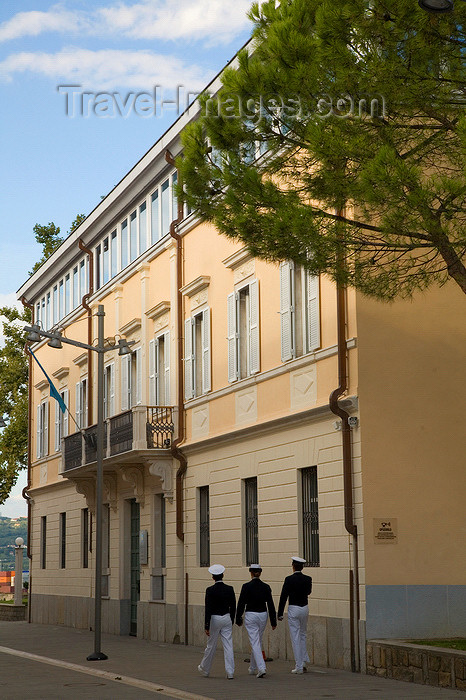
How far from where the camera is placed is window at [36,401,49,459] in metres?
38.2

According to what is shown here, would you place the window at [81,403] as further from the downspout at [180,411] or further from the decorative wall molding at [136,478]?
the downspout at [180,411]

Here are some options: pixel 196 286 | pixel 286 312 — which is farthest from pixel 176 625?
pixel 286 312

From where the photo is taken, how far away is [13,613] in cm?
4053

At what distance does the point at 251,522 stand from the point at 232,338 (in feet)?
12.5

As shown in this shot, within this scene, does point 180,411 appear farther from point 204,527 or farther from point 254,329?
point 254,329

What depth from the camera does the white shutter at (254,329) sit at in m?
21.9

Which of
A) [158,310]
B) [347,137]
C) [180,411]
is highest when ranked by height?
[158,310]

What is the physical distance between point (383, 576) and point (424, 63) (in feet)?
26.0

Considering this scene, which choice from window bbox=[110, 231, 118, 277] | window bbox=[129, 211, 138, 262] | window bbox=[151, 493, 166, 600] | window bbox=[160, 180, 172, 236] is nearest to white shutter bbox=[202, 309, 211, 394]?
window bbox=[160, 180, 172, 236]

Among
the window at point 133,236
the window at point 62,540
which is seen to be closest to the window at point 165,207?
the window at point 133,236

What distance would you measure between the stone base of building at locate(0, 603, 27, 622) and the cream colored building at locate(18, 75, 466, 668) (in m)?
4.16

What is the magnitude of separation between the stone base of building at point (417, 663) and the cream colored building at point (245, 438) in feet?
1.59

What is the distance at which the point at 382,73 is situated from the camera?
1377 centimetres

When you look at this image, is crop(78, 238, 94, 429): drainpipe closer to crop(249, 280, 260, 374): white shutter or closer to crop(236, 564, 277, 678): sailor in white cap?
crop(249, 280, 260, 374): white shutter
